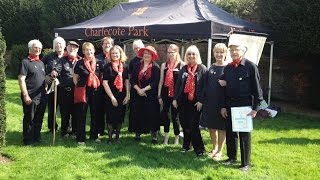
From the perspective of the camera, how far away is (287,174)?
5578 millimetres

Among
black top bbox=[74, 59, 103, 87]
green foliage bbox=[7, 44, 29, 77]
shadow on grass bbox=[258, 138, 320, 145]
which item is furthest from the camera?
green foliage bbox=[7, 44, 29, 77]

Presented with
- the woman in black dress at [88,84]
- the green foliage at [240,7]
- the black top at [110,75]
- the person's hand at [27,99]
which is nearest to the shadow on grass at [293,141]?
the black top at [110,75]

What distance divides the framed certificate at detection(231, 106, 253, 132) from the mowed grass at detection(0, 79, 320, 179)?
616 mm

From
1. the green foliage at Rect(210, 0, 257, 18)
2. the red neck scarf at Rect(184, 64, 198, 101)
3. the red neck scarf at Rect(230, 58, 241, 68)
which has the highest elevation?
the green foliage at Rect(210, 0, 257, 18)

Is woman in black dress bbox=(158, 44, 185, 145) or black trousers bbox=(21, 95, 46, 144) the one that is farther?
woman in black dress bbox=(158, 44, 185, 145)

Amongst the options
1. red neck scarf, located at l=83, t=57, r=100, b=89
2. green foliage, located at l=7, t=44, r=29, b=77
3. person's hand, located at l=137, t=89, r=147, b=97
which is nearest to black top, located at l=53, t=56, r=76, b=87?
red neck scarf, located at l=83, t=57, r=100, b=89

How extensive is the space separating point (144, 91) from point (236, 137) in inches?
71.8

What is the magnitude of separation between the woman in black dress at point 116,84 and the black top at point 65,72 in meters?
0.75

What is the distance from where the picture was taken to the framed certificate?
17.5ft

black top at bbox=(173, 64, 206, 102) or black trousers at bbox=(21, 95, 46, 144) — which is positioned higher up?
black top at bbox=(173, 64, 206, 102)

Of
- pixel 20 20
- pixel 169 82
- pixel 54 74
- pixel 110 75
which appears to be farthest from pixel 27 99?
pixel 20 20

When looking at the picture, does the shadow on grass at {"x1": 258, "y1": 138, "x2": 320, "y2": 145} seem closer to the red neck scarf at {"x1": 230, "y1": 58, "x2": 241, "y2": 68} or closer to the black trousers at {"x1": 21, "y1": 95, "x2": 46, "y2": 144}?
the red neck scarf at {"x1": 230, "y1": 58, "x2": 241, "y2": 68}

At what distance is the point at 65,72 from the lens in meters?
6.92

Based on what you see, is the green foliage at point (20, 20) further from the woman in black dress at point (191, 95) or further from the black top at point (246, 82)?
the black top at point (246, 82)
